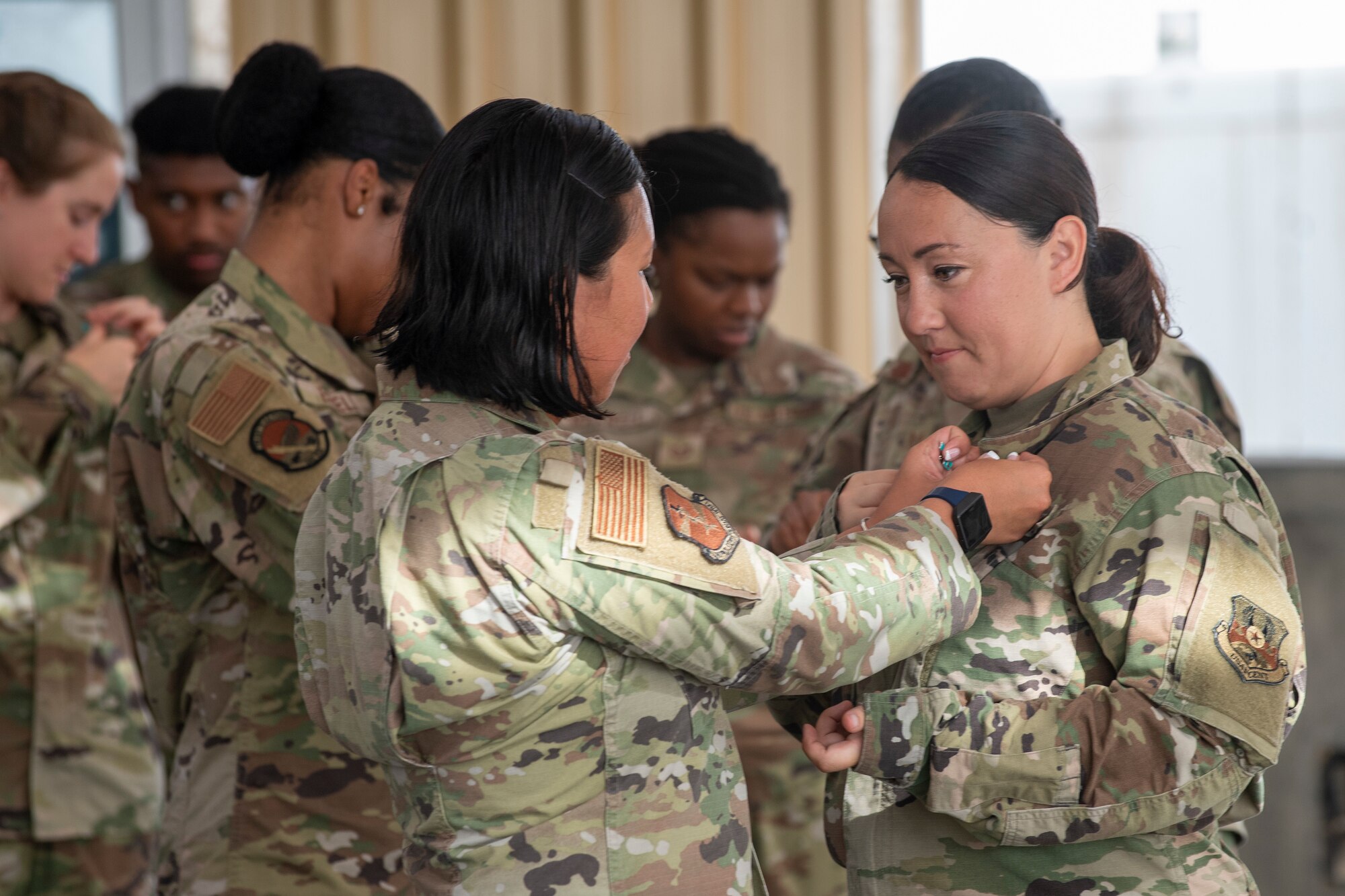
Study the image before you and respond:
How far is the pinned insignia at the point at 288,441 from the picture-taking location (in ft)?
5.23

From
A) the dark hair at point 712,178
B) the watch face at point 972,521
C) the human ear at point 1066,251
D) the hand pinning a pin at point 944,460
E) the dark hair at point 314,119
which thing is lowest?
the watch face at point 972,521

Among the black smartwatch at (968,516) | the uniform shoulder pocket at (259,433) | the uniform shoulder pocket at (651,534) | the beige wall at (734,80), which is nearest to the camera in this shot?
the uniform shoulder pocket at (651,534)

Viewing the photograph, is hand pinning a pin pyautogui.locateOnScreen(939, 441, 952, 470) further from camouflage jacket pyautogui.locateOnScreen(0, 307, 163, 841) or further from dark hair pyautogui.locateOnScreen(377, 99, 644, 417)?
camouflage jacket pyautogui.locateOnScreen(0, 307, 163, 841)

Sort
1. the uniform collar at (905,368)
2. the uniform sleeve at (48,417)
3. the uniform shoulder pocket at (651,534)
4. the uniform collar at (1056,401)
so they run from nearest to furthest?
the uniform shoulder pocket at (651,534) < the uniform collar at (1056,401) < the uniform collar at (905,368) < the uniform sleeve at (48,417)

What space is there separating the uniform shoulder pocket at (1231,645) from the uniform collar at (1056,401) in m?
0.18

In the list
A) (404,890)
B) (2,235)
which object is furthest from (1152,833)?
(2,235)

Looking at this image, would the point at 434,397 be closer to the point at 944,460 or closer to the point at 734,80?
the point at 944,460

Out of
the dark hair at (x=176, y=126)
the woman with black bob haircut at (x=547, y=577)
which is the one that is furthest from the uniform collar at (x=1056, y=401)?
the dark hair at (x=176, y=126)

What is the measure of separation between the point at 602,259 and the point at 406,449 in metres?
0.25

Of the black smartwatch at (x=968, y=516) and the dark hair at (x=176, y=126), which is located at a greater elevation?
the dark hair at (x=176, y=126)

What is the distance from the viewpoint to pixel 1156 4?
3.32 meters

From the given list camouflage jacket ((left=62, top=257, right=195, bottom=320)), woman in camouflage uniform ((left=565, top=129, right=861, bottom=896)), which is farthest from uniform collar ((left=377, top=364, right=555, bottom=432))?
camouflage jacket ((left=62, top=257, right=195, bottom=320))

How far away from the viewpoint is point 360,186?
1.74m

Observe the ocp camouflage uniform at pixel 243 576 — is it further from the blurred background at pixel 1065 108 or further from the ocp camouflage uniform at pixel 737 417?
the blurred background at pixel 1065 108
